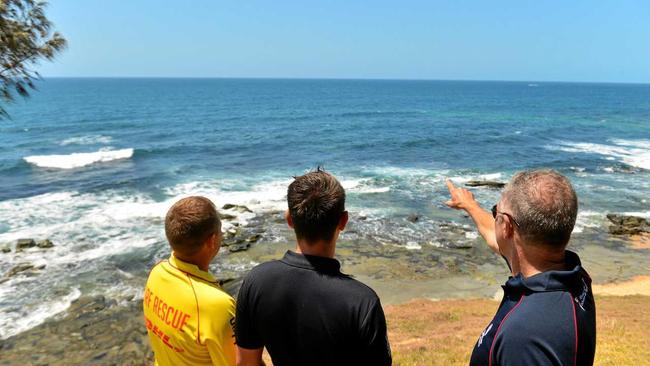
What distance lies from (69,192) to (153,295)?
28.1 m

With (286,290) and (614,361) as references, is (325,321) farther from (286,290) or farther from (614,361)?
(614,361)

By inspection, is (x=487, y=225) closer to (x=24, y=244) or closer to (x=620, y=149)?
(x=24, y=244)

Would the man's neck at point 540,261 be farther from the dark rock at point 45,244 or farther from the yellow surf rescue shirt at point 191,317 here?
the dark rock at point 45,244

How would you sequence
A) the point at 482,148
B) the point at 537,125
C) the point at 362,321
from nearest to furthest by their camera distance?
the point at 362,321, the point at 482,148, the point at 537,125

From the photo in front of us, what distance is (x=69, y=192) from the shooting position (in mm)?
27797

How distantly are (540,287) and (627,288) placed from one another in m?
15.4

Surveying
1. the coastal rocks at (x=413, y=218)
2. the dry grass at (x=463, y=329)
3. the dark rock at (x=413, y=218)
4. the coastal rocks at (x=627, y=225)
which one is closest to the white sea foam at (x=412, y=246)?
the coastal rocks at (x=413, y=218)

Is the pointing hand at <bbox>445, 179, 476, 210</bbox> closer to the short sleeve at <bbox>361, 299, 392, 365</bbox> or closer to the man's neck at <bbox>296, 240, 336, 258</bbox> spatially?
the man's neck at <bbox>296, 240, 336, 258</bbox>

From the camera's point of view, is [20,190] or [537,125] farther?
[537,125]

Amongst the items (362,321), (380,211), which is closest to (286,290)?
(362,321)

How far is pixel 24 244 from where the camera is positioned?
18172 millimetres

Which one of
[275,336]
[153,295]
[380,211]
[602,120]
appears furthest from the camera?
[602,120]

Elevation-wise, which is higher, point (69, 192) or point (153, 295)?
point (153, 295)

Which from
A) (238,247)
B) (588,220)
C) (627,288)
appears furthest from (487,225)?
(588,220)
